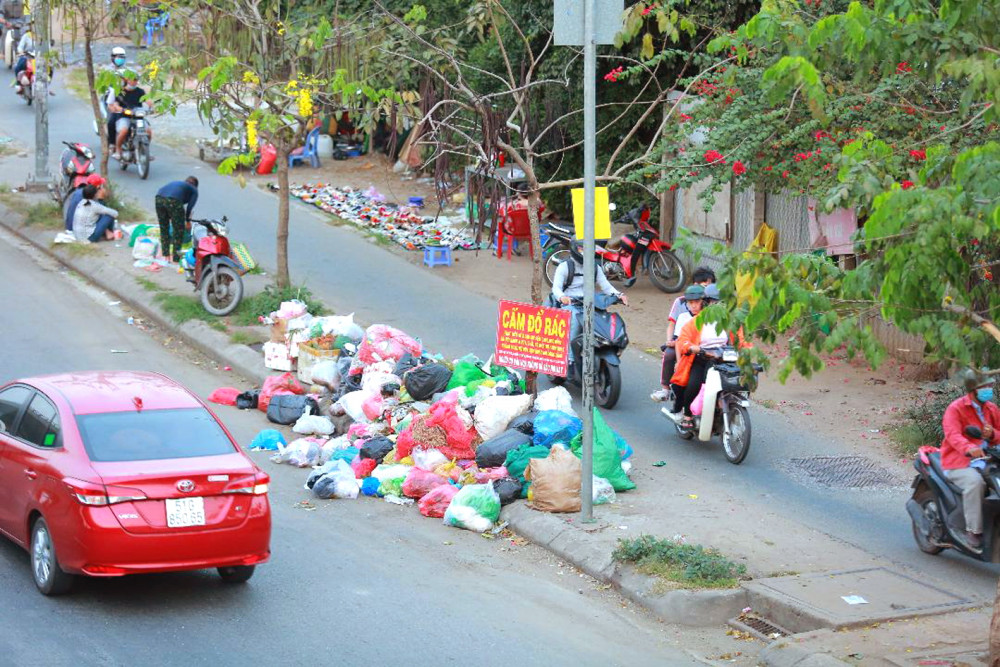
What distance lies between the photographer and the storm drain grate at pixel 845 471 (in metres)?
11.9

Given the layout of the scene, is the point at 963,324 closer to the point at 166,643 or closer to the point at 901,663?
the point at 901,663

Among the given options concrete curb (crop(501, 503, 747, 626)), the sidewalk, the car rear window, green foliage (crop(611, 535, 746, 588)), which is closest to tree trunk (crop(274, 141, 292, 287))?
the sidewalk

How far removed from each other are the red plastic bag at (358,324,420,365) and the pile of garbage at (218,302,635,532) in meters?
0.01

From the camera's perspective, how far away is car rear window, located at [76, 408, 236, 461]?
28.0 feet

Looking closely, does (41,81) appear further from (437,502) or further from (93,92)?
(437,502)

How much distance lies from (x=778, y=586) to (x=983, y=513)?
163 cm

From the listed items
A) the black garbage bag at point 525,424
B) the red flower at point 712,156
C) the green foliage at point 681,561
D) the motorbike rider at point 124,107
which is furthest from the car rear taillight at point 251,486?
the motorbike rider at point 124,107

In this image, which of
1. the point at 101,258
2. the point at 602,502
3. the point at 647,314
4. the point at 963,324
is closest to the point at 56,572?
the point at 602,502

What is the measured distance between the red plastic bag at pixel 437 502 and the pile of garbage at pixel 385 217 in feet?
33.8

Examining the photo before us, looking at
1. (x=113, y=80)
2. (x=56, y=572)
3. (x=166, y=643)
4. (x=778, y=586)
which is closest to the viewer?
(x=166, y=643)

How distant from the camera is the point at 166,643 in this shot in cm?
789

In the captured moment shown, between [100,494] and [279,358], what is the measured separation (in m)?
7.26

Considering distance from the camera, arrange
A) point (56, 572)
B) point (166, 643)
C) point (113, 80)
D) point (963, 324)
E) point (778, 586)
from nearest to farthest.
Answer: point (963, 324)
point (166, 643)
point (56, 572)
point (778, 586)
point (113, 80)

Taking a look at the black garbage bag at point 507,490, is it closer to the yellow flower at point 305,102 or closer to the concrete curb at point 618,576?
the concrete curb at point 618,576
